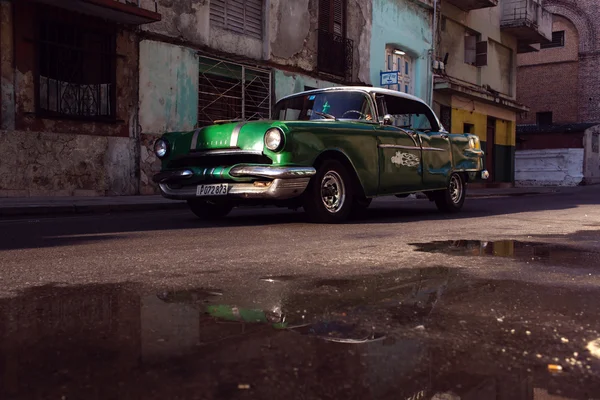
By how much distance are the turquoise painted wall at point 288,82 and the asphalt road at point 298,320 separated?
13.2m

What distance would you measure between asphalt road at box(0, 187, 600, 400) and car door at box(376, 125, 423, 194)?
113 inches

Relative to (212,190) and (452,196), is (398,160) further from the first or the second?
(212,190)

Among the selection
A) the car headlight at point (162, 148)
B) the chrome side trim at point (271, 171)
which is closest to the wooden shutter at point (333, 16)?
the car headlight at point (162, 148)

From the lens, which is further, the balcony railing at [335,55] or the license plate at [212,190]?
the balcony railing at [335,55]

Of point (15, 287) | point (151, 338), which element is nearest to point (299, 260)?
point (15, 287)

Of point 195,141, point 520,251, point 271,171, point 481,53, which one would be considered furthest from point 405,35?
point 520,251

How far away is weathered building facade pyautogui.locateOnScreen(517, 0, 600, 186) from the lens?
116ft

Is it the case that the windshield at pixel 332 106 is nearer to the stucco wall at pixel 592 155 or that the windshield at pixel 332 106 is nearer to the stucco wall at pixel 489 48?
the stucco wall at pixel 489 48

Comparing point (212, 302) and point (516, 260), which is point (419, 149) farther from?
point (212, 302)

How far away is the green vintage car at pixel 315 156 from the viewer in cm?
685

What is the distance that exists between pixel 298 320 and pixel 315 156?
15.2ft

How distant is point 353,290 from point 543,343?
3.69 feet

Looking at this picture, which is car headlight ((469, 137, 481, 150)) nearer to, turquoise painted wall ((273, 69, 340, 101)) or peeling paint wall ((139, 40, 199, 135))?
peeling paint wall ((139, 40, 199, 135))

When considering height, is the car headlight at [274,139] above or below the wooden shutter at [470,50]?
below
